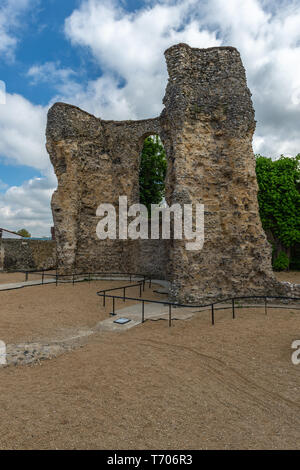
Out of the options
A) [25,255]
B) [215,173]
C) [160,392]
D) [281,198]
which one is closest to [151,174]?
[281,198]

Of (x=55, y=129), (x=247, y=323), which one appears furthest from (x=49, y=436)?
(x=55, y=129)

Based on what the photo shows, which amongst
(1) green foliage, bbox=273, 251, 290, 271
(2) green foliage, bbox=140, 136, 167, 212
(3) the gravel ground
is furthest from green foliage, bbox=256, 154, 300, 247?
(3) the gravel ground

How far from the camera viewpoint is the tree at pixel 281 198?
20672 millimetres

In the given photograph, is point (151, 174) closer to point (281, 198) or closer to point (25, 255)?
point (281, 198)

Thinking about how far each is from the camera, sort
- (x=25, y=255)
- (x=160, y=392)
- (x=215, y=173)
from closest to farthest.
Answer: (x=160, y=392) < (x=215, y=173) < (x=25, y=255)

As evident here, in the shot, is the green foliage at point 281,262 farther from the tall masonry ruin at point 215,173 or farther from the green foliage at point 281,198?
the tall masonry ruin at point 215,173

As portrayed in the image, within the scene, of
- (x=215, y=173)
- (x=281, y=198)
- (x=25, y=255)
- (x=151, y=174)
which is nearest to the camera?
(x=215, y=173)

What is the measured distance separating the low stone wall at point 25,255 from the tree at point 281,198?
53.7ft

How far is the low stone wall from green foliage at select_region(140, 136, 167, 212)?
9.82 metres

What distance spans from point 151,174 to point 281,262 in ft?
44.6

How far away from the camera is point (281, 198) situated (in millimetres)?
21031

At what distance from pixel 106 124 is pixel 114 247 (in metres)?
8.59

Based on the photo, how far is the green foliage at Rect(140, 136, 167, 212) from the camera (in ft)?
86.0

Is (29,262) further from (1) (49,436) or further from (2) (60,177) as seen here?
(1) (49,436)
